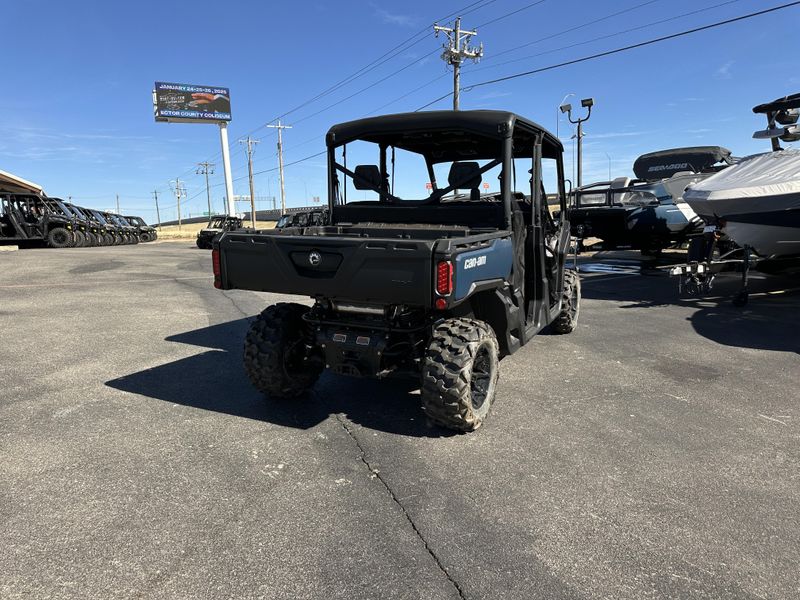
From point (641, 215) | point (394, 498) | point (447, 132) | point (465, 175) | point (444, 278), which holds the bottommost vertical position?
point (394, 498)

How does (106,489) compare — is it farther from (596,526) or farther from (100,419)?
(596,526)

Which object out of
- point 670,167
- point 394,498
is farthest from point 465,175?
point 670,167

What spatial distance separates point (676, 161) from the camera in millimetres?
16859

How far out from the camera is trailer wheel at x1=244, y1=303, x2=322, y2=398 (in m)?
4.11

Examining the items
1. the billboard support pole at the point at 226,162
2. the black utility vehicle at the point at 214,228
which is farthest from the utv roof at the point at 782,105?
the billboard support pole at the point at 226,162

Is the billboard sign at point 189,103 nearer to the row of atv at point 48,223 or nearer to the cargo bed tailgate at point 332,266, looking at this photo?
the row of atv at point 48,223

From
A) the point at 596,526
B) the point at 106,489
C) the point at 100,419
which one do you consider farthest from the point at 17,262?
the point at 596,526

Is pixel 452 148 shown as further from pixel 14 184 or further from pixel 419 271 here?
pixel 14 184

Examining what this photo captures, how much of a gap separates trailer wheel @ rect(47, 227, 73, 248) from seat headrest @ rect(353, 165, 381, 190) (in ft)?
74.6

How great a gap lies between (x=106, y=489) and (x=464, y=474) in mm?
2090

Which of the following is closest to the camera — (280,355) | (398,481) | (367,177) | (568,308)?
(398,481)

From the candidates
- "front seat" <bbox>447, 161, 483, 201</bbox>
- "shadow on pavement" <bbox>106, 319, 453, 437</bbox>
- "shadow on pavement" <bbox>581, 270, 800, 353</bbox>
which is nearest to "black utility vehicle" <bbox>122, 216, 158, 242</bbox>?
"shadow on pavement" <bbox>581, 270, 800, 353</bbox>

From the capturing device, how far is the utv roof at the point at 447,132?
4.05 m

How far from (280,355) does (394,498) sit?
65.1 inches
